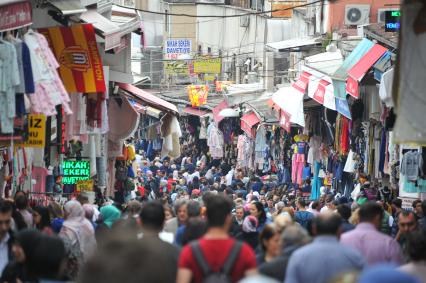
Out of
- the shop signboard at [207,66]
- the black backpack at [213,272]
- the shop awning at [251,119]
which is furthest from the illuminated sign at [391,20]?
the shop signboard at [207,66]

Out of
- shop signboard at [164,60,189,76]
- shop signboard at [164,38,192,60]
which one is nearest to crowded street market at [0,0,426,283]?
shop signboard at [164,60,189,76]

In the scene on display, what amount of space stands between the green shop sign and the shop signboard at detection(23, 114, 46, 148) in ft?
20.3

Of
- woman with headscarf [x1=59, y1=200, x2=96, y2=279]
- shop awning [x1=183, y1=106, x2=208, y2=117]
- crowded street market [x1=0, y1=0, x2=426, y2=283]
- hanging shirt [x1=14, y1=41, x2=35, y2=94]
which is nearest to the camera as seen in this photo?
crowded street market [x1=0, y1=0, x2=426, y2=283]

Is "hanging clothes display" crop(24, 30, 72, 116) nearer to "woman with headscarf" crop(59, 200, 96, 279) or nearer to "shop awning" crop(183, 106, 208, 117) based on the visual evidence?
"woman with headscarf" crop(59, 200, 96, 279)

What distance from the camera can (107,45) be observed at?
20.1m

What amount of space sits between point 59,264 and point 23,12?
786 centimetres

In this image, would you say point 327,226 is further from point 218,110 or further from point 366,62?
point 218,110

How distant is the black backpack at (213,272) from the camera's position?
8.20m

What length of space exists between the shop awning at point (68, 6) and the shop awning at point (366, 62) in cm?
517

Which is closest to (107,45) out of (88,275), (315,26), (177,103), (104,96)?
(104,96)

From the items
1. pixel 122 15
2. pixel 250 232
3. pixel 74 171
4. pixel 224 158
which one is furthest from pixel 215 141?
pixel 250 232

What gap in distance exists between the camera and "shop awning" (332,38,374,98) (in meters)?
22.5

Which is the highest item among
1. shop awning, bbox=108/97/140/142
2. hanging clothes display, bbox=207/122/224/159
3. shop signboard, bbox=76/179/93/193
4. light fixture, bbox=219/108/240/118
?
shop awning, bbox=108/97/140/142

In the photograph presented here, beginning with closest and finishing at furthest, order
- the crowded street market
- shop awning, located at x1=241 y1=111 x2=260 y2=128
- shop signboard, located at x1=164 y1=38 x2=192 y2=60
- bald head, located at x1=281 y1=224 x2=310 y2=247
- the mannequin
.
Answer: the crowded street market < bald head, located at x1=281 y1=224 x2=310 y2=247 < the mannequin < shop awning, located at x1=241 y1=111 x2=260 y2=128 < shop signboard, located at x1=164 y1=38 x2=192 y2=60
